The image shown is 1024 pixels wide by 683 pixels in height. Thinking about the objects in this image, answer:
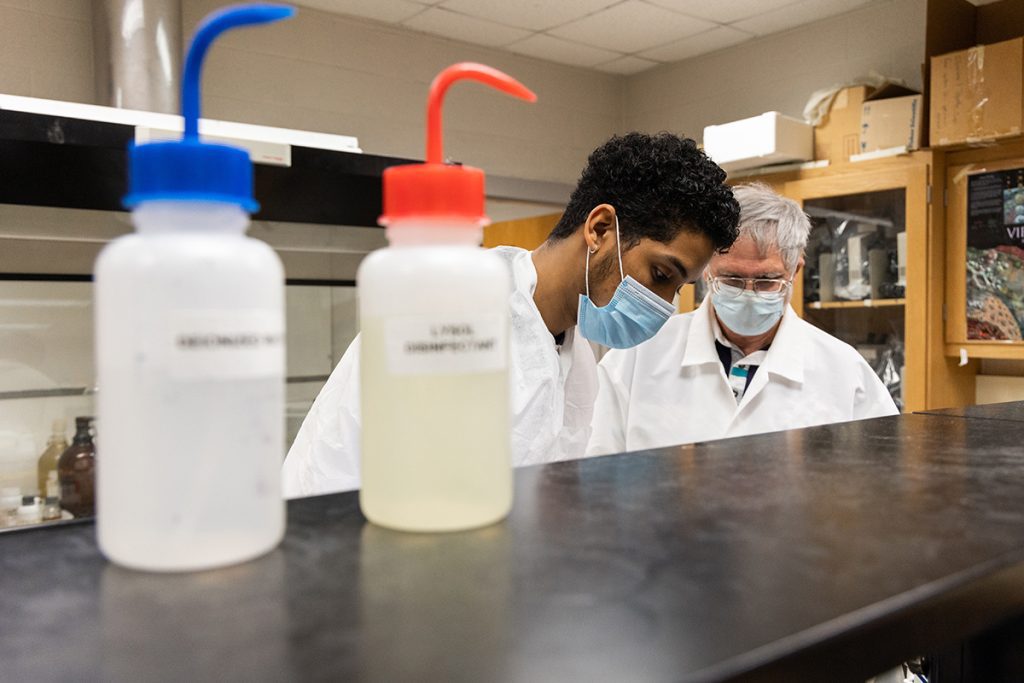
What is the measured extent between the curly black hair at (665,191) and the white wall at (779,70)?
2.36m

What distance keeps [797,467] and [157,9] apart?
105 inches

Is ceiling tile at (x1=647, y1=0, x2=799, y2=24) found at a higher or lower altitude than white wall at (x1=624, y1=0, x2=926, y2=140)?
higher

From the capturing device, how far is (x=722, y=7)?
3277mm

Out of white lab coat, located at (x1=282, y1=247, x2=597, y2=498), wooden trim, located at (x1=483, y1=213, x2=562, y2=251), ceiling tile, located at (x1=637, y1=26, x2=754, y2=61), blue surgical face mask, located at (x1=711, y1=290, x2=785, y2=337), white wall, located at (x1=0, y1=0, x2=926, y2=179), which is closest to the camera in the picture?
white lab coat, located at (x1=282, y1=247, x2=597, y2=498)

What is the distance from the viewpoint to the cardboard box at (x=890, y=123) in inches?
110

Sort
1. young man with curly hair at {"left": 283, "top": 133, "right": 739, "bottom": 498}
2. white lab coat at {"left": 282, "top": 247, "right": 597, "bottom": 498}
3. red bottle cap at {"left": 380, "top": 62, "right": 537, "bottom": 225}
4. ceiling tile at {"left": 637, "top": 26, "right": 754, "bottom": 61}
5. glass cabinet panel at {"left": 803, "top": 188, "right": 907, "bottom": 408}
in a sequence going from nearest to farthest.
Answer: red bottle cap at {"left": 380, "top": 62, "right": 537, "bottom": 225} < white lab coat at {"left": 282, "top": 247, "right": 597, "bottom": 498} < young man with curly hair at {"left": 283, "top": 133, "right": 739, "bottom": 498} < glass cabinet panel at {"left": 803, "top": 188, "right": 907, "bottom": 408} < ceiling tile at {"left": 637, "top": 26, "right": 754, "bottom": 61}

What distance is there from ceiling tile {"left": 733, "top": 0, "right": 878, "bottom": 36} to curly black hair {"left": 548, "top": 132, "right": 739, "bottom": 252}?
Result: 2.38 meters

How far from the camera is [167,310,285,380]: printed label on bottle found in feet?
1.08

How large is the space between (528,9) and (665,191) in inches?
90.8

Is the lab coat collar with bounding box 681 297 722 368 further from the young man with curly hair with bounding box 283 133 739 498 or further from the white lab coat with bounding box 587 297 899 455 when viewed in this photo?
the young man with curly hair with bounding box 283 133 739 498

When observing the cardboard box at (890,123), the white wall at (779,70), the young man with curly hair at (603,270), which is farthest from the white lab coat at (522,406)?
the white wall at (779,70)

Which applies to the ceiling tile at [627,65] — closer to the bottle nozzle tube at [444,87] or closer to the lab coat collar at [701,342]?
the lab coat collar at [701,342]

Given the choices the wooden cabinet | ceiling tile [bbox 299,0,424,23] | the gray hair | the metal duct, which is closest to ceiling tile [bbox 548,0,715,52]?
ceiling tile [bbox 299,0,424,23]

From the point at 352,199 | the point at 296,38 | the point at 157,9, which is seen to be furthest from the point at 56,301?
the point at 296,38
